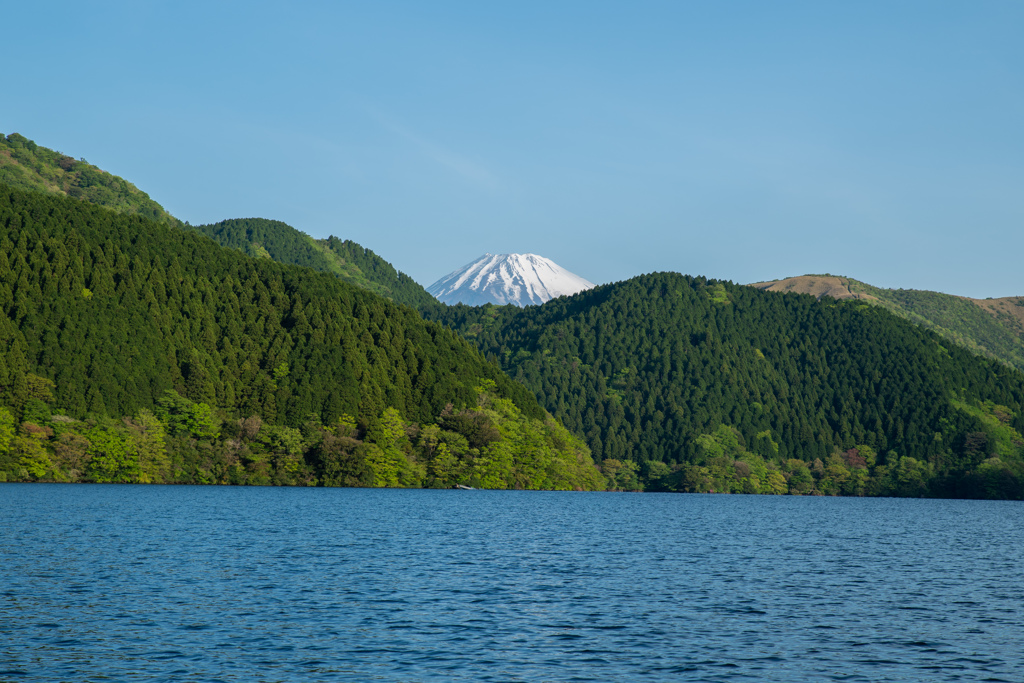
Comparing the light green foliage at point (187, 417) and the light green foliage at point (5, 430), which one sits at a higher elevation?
the light green foliage at point (187, 417)

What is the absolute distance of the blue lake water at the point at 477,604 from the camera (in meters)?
34.2

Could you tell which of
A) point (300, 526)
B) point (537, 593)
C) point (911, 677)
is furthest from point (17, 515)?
point (911, 677)

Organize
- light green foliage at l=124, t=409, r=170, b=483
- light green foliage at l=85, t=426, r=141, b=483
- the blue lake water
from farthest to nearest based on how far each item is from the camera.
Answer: light green foliage at l=124, t=409, r=170, b=483
light green foliage at l=85, t=426, r=141, b=483
the blue lake water

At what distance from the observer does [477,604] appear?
48.2 m

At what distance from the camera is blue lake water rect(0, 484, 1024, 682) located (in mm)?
A: 34250

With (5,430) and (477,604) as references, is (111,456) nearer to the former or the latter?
(5,430)

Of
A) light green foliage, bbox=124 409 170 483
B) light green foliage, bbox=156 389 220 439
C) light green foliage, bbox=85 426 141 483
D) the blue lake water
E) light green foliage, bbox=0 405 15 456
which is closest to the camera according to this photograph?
the blue lake water

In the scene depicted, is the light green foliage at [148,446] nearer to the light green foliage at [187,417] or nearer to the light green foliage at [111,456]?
the light green foliage at [111,456]

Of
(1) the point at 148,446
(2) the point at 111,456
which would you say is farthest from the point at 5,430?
(1) the point at 148,446

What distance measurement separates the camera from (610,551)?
78.1m

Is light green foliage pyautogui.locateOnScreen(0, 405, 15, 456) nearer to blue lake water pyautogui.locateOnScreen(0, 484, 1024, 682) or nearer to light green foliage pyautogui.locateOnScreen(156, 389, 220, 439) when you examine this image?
light green foliage pyautogui.locateOnScreen(156, 389, 220, 439)

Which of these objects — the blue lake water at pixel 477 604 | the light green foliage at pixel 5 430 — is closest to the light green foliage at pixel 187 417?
the light green foliage at pixel 5 430

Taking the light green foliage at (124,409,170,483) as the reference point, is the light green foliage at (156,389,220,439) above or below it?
above

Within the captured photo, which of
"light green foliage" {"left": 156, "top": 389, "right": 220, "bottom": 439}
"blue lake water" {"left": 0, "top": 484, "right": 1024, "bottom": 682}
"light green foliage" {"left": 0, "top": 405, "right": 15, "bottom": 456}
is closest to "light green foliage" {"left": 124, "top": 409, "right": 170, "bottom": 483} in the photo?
"light green foliage" {"left": 156, "top": 389, "right": 220, "bottom": 439}
